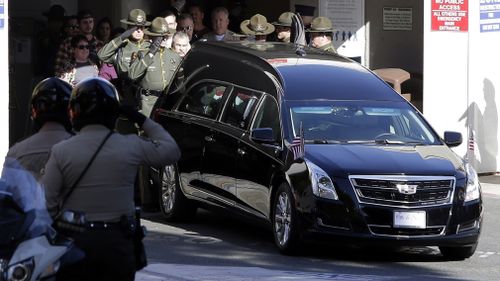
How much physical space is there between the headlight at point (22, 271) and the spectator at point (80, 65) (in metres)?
9.99

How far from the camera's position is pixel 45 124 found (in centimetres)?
661

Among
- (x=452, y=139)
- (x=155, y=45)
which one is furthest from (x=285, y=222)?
(x=155, y=45)

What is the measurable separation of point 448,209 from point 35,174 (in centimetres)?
551

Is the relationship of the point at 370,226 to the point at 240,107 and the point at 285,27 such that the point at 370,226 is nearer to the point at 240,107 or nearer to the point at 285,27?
the point at 240,107

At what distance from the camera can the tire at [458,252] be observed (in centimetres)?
1156

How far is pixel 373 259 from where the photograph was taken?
38.1ft

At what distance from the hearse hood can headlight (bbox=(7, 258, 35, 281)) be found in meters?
5.56

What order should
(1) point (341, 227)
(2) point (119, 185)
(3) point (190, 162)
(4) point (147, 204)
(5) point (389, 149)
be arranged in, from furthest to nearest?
(4) point (147, 204), (3) point (190, 162), (5) point (389, 149), (1) point (341, 227), (2) point (119, 185)

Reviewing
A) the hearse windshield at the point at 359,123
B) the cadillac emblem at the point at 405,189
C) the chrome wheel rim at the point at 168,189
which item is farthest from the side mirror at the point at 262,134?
the chrome wheel rim at the point at 168,189

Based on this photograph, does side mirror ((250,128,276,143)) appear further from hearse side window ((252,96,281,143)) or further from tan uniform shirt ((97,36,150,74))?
tan uniform shirt ((97,36,150,74))

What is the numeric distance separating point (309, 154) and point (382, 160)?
0.65 meters

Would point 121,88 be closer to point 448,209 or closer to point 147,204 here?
point 147,204

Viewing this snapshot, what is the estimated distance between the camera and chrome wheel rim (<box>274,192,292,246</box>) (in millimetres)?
11398

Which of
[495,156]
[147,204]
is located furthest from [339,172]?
[495,156]
